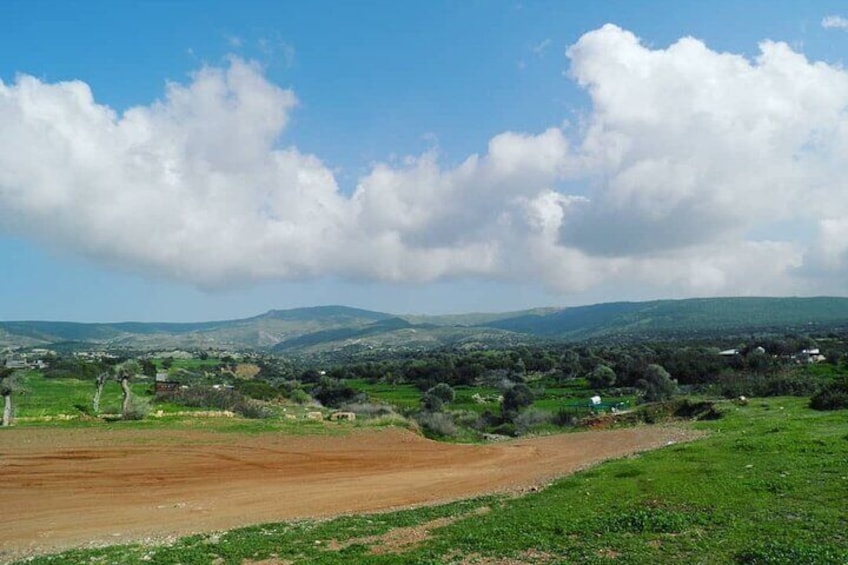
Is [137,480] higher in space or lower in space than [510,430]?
higher

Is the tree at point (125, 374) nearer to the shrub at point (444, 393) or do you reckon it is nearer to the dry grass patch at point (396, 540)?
the dry grass patch at point (396, 540)

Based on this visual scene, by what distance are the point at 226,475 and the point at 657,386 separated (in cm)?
5341

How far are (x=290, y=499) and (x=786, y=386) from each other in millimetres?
47889

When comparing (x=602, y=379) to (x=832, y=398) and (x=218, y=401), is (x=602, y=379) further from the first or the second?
(x=218, y=401)

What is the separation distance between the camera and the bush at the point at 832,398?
38481 millimetres

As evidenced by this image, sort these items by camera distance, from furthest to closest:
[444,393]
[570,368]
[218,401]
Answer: [570,368], [444,393], [218,401]

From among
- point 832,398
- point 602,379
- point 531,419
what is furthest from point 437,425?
point 602,379

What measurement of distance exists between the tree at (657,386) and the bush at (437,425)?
26.6 m

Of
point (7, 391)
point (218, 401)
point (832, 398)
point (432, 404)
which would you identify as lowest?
point (432, 404)

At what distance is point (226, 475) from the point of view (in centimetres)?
2886

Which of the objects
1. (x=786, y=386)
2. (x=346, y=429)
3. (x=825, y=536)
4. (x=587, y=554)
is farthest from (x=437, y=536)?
(x=786, y=386)

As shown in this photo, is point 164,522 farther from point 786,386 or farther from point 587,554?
point 786,386

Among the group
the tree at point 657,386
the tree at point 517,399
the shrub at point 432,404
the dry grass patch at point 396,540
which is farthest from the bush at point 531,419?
the dry grass patch at point 396,540

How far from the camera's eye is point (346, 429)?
4134 centimetres
